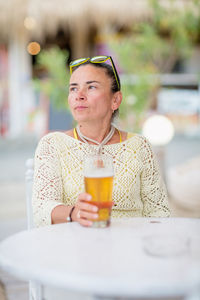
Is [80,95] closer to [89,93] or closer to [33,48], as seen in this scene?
[89,93]

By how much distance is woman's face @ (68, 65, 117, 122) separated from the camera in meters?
1.68

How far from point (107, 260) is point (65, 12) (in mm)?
7383

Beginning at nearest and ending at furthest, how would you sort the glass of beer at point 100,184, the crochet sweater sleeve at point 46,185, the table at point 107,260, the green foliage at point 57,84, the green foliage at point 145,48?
1. the table at point 107,260
2. the glass of beer at point 100,184
3. the crochet sweater sleeve at point 46,185
4. the green foliage at point 145,48
5. the green foliage at point 57,84

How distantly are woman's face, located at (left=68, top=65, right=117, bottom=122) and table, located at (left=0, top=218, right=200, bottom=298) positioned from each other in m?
0.49

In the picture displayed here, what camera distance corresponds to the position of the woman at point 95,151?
1.64 m

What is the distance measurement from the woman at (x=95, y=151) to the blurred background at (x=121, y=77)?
2293 millimetres

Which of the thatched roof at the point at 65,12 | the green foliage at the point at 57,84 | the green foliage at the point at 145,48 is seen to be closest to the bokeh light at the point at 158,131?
the green foliage at the point at 145,48

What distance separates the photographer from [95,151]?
5.66ft

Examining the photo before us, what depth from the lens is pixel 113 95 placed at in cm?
180

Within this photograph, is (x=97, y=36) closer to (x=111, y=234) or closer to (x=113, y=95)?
(x=113, y=95)

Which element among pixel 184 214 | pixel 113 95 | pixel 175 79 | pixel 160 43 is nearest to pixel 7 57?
pixel 175 79

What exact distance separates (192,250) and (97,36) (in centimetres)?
963

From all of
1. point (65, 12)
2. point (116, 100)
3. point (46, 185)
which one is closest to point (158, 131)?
point (116, 100)

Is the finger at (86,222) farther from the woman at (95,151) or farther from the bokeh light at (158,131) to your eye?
the bokeh light at (158,131)
